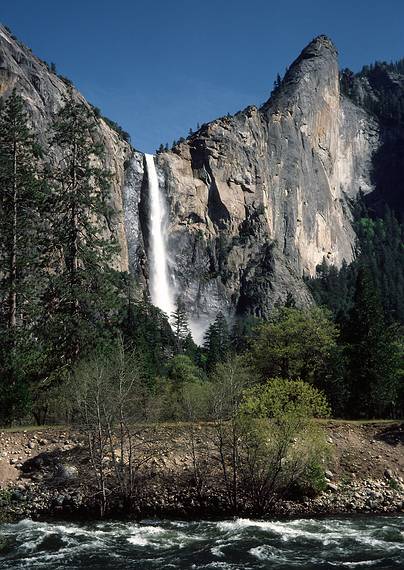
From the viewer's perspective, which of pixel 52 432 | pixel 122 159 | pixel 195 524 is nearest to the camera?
pixel 195 524

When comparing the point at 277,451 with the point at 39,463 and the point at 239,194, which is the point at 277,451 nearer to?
the point at 39,463

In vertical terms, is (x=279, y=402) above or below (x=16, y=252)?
below

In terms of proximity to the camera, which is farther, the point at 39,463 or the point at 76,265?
the point at 76,265

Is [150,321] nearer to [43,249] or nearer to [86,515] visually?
[43,249]

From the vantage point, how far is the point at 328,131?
540ft

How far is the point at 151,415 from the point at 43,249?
414 inches

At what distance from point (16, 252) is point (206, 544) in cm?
1790

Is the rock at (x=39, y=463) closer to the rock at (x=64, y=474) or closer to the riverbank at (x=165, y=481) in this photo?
the riverbank at (x=165, y=481)

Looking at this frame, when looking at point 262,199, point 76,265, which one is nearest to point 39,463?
point 76,265

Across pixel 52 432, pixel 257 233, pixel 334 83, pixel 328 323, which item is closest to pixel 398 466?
pixel 52 432

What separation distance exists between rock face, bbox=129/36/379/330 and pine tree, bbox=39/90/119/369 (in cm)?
8250

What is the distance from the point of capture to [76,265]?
99.2 ft

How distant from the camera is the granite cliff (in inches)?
4129

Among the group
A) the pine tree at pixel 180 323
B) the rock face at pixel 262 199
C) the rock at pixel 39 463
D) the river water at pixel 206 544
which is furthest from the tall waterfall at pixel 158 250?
the river water at pixel 206 544
